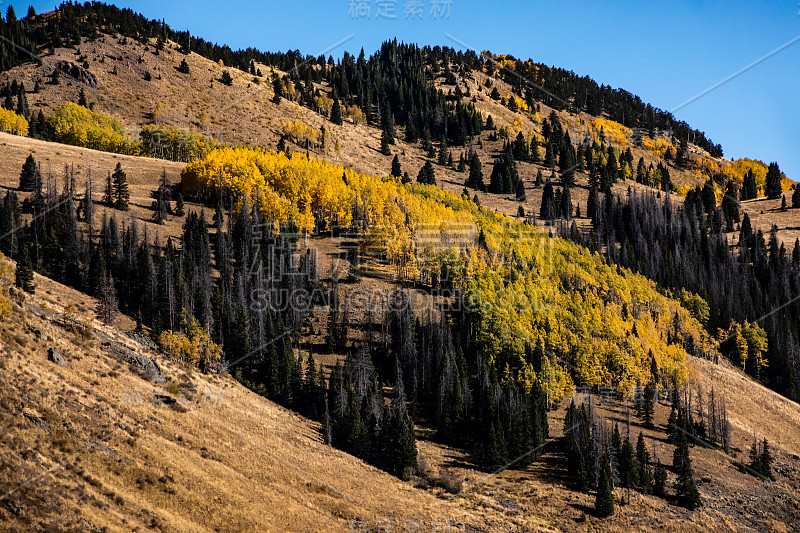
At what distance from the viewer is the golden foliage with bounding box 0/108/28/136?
162 metres

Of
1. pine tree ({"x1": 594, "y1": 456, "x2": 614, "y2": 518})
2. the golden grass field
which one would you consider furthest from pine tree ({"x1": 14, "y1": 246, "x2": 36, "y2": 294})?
pine tree ({"x1": 594, "y1": 456, "x2": 614, "y2": 518})

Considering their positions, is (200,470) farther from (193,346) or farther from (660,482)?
(660,482)

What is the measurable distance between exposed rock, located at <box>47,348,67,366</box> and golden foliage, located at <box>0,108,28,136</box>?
11920 cm

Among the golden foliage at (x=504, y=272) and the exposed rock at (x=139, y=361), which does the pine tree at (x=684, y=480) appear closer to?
the golden foliage at (x=504, y=272)

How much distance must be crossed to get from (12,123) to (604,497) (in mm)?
154072

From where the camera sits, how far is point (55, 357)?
212 ft

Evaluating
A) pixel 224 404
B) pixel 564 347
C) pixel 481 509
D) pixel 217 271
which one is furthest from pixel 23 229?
pixel 564 347

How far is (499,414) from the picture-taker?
9588cm

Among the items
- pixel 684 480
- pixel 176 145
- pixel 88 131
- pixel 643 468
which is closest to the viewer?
pixel 684 480

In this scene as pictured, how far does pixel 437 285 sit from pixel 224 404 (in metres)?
58.4

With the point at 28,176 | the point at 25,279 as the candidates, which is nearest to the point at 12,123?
the point at 28,176

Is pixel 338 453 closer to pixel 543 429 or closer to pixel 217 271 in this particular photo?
pixel 543 429

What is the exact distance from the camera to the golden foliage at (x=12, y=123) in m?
162

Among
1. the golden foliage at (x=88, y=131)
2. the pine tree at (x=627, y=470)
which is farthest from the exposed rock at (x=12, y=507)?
the golden foliage at (x=88, y=131)
